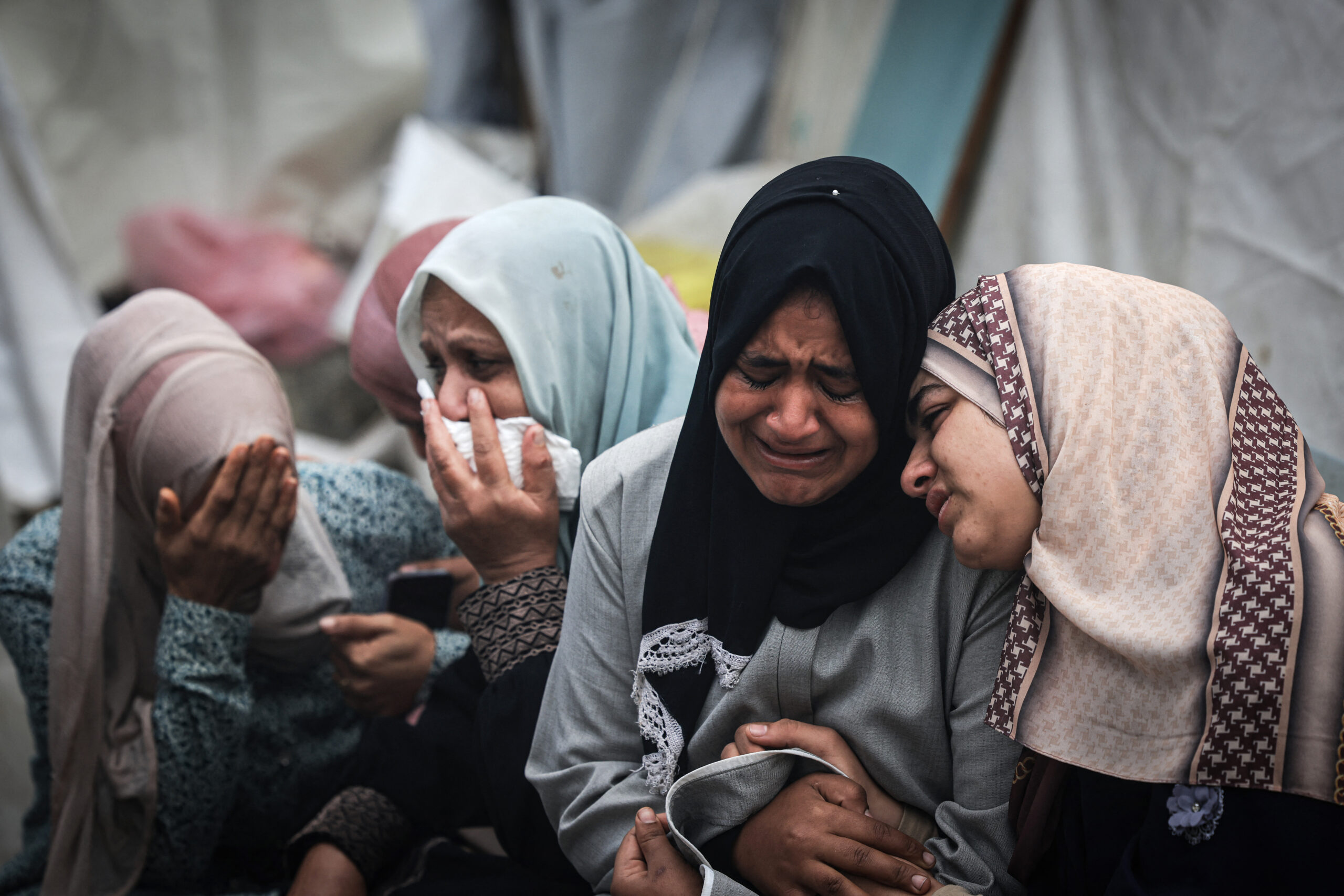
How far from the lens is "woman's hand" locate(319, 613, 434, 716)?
6.12 ft

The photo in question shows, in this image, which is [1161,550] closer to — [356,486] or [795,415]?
[795,415]

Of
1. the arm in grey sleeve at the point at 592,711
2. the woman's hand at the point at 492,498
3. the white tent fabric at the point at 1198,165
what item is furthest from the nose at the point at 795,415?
the white tent fabric at the point at 1198,165

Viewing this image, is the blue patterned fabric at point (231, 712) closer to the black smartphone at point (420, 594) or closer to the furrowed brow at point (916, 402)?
the black smartphone at point (420, 594)

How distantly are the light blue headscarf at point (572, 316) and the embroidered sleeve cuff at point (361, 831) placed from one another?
0.54 m

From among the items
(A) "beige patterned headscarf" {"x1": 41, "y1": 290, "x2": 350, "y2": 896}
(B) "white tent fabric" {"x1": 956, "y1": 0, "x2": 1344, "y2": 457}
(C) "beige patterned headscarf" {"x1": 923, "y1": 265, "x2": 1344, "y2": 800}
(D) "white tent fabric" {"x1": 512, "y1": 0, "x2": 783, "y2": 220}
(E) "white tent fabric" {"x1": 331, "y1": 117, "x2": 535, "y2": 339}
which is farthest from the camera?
(D) "white tent fabric" {"x1": 512, "y1": 0, "x2": 783, "y2": 220}

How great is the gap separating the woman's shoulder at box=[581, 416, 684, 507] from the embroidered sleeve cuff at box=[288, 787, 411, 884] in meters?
0.72

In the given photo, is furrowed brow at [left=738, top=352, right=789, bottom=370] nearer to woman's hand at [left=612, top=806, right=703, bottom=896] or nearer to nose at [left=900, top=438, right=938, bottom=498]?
nose at [left=900, top=438, right=938, bottom=498]

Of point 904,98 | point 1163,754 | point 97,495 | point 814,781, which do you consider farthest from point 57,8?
point 1163,754

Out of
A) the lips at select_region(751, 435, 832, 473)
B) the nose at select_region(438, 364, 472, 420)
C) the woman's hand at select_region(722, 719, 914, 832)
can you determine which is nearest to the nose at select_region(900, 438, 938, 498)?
the lips at select_region(751, 435, 832, 473)

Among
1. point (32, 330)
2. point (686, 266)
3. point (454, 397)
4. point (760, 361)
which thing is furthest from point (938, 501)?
point (32, 330)

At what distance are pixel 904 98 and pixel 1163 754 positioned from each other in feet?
8.47

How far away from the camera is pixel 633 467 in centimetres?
147

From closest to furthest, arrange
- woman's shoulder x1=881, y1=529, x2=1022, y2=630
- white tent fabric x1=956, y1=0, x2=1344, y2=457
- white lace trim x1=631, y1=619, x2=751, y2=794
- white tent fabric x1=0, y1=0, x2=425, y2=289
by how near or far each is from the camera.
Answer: woman's shoulder x1=881, y1=529, x2=1022, y2=630 → white lace trim x1=631, y1=619, x2=751, y2=794 → white tent fabric x1=956, y1=0, x2=1344, y2=457 → white tent fabric x1=0, y1=0, x2=425, y2=289

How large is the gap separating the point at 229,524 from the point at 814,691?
1.08m
